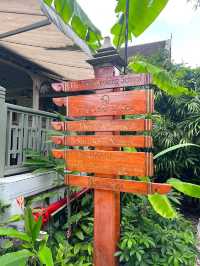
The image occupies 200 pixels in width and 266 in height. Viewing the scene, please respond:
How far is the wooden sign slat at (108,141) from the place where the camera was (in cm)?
214

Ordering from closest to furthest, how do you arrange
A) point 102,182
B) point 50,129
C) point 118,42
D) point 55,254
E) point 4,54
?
point 102,182
point 55,254
point 118,42
point 50,129
point 4,54

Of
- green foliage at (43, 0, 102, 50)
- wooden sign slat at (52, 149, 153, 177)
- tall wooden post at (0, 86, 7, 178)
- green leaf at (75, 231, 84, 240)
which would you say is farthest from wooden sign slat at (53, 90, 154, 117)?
green leaf at (75, 231, 84, 240)

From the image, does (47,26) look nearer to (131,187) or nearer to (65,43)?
(65,43)

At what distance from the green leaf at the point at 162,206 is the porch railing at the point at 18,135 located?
1.58 meters

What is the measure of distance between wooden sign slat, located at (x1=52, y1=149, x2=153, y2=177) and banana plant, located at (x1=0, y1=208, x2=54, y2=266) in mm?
606

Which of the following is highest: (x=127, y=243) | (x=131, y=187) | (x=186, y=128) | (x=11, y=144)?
(x=186, y=128)

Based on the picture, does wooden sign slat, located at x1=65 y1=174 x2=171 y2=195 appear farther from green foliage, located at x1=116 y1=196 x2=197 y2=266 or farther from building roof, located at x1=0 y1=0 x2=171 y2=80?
building roof, located at x1=0 y1=0 x2=171 y2=80

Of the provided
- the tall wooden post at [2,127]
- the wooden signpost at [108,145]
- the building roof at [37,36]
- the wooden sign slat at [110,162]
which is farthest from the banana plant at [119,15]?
the wooden sign slat at [110,162]

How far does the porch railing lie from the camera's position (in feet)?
8.69

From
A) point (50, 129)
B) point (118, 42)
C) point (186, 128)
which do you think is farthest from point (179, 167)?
point (118, 42)

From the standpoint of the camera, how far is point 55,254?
2.61m

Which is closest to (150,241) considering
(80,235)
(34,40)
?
(80,235)

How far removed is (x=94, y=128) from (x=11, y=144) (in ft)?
3.89

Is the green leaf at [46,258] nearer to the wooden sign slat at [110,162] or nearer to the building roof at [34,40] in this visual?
the wooden sign slat at [110,162]
